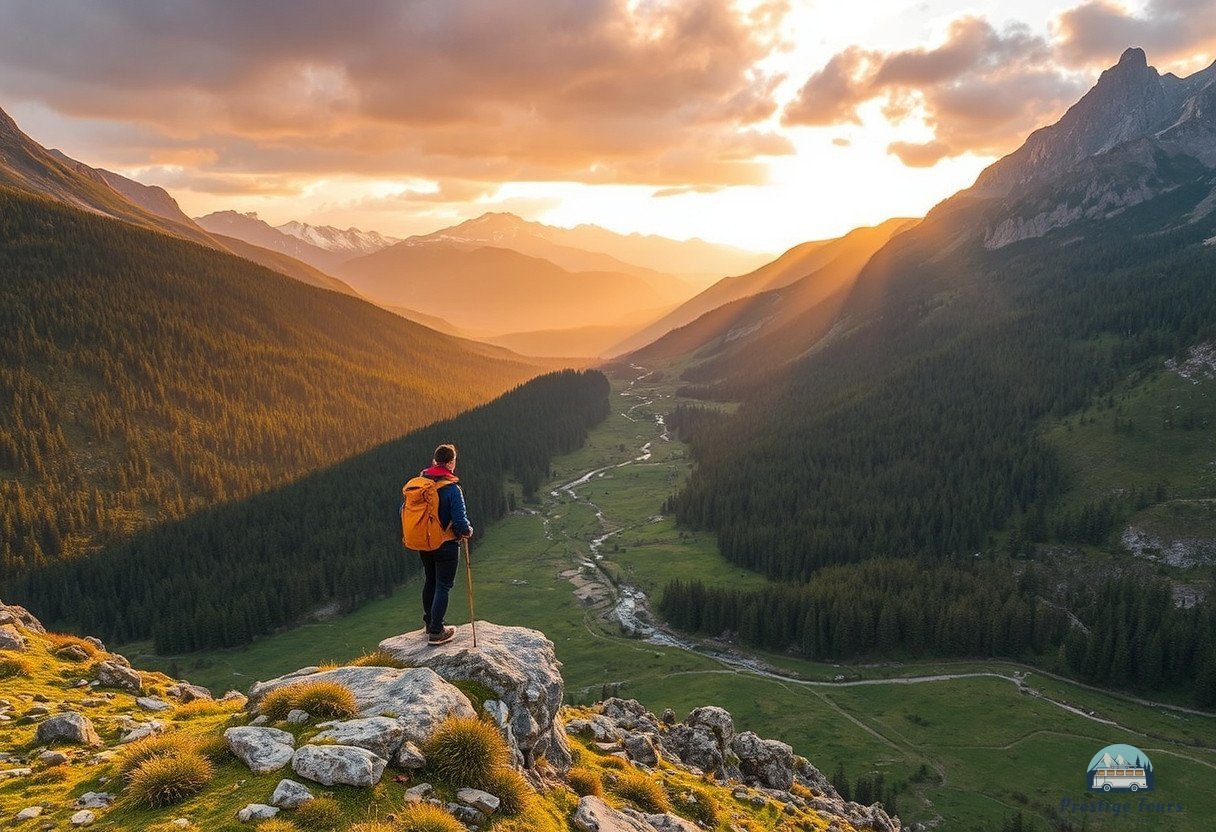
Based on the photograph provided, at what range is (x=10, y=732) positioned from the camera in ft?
73.8

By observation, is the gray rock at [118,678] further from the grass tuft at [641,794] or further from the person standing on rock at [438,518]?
the grass tuft at [641,794]

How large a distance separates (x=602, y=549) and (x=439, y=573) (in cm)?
15360

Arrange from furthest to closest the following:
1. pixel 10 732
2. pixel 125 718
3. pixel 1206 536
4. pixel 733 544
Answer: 1. pixel 733 544
2. pixel 1206 536
3. pixel 125 718
4. pixel 10 732

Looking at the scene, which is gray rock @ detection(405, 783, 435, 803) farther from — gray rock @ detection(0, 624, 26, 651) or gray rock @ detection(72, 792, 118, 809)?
gray rock @ detection(0, 624, 26, 651)

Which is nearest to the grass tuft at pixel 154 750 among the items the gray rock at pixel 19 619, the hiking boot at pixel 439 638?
the hiking boot at pixel 439 638

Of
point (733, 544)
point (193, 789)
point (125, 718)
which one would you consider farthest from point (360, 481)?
point (193, 789)

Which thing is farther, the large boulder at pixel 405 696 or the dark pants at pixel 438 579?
A: the dark pants at pixel 438 579

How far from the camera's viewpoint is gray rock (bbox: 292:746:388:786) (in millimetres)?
16234

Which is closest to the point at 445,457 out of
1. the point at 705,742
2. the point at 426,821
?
the point at 426,821

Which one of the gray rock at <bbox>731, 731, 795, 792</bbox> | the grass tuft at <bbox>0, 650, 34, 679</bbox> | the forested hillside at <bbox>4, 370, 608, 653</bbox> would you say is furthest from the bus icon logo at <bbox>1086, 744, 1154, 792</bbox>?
the forested hillside at <bbox>4, 370, 608, 653</bbox>

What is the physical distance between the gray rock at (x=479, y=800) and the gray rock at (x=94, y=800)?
8.92 m

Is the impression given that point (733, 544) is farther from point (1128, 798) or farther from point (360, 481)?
point (360, 481)

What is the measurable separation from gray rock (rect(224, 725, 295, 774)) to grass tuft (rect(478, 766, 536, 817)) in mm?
5425

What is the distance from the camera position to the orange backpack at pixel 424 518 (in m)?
21.9
